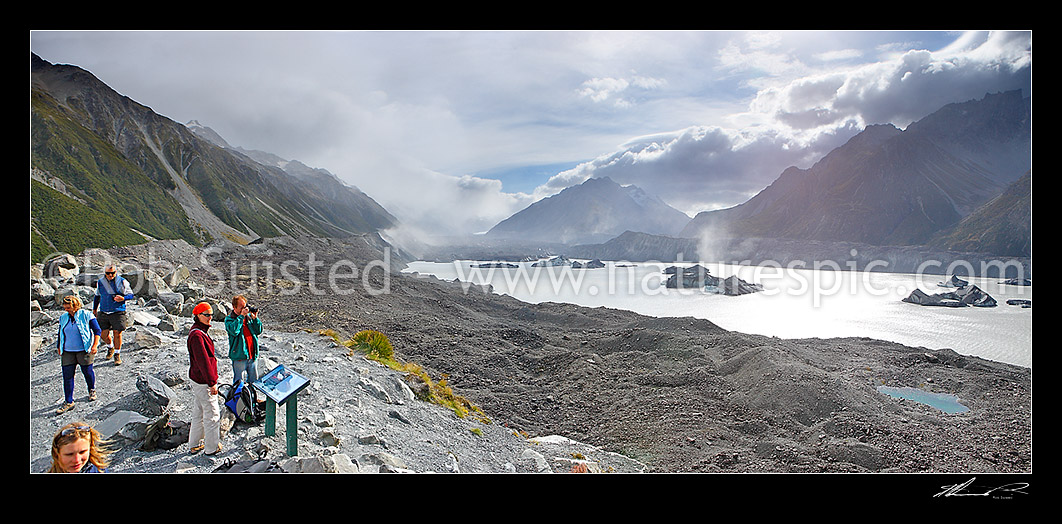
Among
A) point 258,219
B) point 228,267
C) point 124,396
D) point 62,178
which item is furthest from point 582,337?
point 258,219

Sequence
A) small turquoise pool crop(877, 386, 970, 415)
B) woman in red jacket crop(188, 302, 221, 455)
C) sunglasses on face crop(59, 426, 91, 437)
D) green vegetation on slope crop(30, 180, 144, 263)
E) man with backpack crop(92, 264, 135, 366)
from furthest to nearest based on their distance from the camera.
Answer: green vegetation on slope crop(30, 180, 144, 263), small turquoise pool crop(877, 386, 970, 415), man with backpack crop(92, 264, 135, 366), woman in red jacket crop(188, 302, 221, 455), sunglasses on face crop(59, 426, 91, 437)

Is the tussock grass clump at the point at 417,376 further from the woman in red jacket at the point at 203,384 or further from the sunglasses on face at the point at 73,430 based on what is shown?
the sunglasses on face at the point at 73,430

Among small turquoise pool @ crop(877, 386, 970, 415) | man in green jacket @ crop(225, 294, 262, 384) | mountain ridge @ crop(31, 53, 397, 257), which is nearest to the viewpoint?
man in green jacket @ crop(225, 294, 262, 384)

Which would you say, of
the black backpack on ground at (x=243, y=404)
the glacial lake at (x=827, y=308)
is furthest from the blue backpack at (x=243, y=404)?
the glacial lake at (x=827, y=308)

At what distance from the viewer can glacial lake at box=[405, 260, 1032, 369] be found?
61.1 ft

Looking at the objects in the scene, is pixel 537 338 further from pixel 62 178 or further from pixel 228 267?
pixel 62 178

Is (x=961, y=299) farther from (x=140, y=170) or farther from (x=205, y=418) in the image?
(x=140, y=170)

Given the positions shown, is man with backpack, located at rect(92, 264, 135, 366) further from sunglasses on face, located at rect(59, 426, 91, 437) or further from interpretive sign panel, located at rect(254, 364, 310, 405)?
sunglasses on face, located at rect(59, 426, 91, 437)

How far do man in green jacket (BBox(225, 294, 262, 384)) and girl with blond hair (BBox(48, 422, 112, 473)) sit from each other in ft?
5.75
